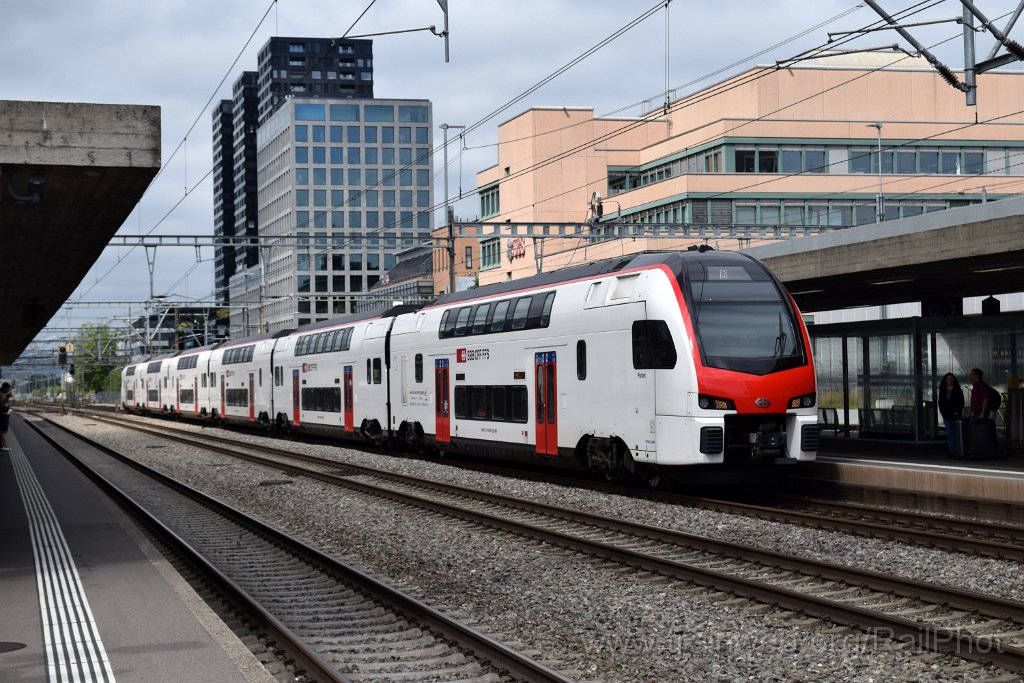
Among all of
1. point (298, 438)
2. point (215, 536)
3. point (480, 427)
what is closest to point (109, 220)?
point (215, 536)

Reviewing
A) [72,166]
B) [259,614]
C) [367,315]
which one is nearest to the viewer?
[259,614]

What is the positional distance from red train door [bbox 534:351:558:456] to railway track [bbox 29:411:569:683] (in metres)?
5.66

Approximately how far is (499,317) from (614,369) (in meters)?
4.69

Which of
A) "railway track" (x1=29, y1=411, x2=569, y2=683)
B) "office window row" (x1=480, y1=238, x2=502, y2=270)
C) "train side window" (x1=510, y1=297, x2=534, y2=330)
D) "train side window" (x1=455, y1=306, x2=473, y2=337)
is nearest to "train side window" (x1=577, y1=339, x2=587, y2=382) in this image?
"train side window" (x1=510, y1=297, x2=534, y2=330)

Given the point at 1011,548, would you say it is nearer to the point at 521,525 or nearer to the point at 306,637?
the point at 521,525

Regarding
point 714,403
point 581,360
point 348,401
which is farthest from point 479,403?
point 348,401

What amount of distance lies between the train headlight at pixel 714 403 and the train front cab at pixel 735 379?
0.6 inches

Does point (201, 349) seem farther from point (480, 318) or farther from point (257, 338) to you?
point (480, 318)

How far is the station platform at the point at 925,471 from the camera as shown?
15.9 metres

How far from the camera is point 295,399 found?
3847 cm

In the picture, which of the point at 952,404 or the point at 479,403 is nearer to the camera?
the point at 952,404

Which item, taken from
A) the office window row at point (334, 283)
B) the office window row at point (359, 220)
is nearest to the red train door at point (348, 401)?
the office window row at point (334, 283)

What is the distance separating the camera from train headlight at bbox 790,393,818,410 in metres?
17.1

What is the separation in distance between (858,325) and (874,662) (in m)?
16.7
